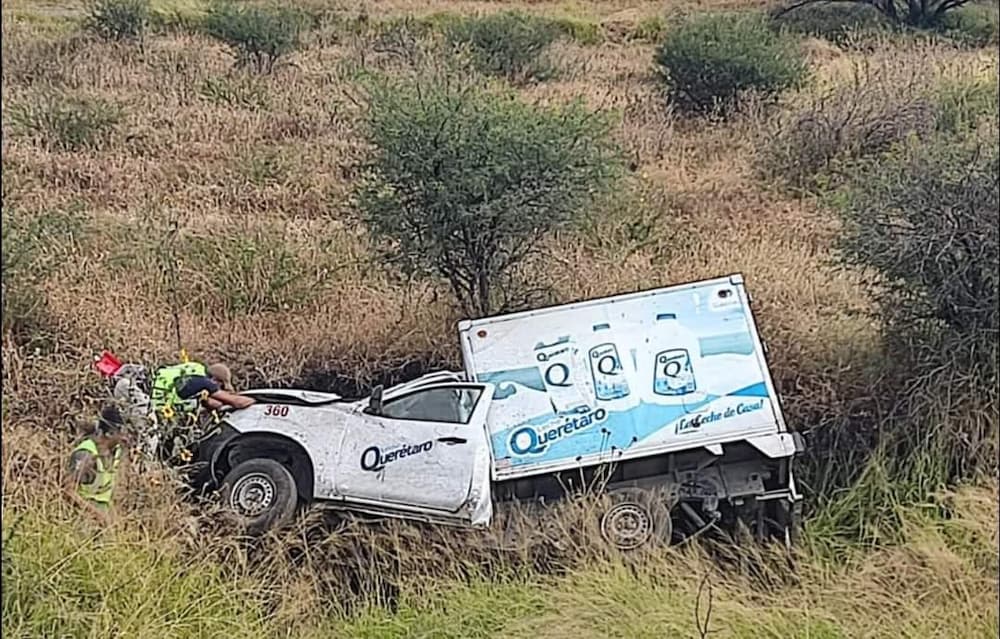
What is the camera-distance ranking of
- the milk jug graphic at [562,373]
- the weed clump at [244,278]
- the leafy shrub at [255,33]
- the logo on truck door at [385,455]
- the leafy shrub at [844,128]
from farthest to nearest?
the leafy shrub at [255,33] < the leafy shrub at [844,128] < the weed clump at [244,278] < the milk jug graphic at [562,373] < the logo on truck door at [385,455]

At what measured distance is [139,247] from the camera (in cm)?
705

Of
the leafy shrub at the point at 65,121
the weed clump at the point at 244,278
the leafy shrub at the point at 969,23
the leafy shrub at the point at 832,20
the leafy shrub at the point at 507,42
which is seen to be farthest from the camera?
the leafy shrub at the point at 832,20

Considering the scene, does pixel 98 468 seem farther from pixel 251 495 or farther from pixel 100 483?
pixel 251 495

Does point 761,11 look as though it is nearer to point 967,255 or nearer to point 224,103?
point 224,103

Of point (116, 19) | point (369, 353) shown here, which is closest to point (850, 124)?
point (369, 353)

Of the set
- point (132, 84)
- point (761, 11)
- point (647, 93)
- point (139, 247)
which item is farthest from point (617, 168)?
point (761, 11)

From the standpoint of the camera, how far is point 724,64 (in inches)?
483

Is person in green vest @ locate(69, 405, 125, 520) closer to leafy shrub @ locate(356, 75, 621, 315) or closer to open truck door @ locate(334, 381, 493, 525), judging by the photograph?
open truck door @ locate(334, 381, 493, 525)

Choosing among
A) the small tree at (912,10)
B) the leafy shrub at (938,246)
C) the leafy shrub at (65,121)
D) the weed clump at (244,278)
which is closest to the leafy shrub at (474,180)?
the weed clump at (244,278)

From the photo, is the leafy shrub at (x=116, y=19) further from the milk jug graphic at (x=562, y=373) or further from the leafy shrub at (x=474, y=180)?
the milk jug graphic at (x=562, y=373)

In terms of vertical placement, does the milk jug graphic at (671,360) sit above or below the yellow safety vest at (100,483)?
above

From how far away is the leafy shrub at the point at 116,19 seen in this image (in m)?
16.0

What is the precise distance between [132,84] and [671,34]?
6.31m

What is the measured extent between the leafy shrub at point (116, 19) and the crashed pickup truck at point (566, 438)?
41.5ft
